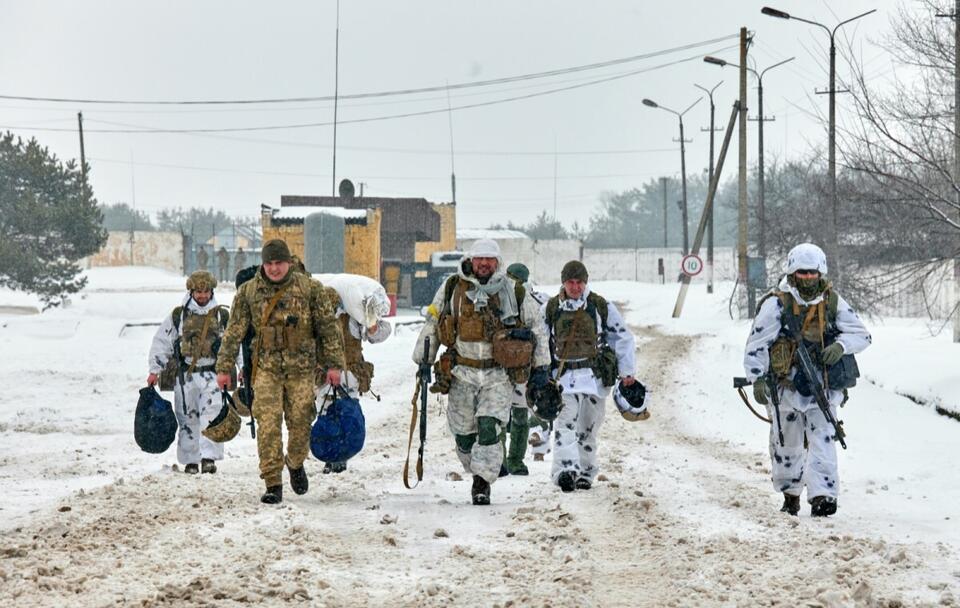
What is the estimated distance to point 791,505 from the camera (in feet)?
24.9

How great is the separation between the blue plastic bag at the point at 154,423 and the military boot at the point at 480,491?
313cm

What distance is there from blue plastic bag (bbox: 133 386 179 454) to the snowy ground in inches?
11.0

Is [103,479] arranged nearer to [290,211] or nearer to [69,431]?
[69,431]

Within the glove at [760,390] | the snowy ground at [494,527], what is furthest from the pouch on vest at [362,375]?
the glove at [760,390]

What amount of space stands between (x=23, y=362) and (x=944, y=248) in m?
15.3

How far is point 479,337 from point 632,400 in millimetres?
1622

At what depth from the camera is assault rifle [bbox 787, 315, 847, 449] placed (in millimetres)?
7500

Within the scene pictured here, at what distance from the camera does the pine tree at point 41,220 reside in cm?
3203

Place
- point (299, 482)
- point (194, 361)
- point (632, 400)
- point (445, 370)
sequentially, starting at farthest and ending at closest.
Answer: point (194, 361), point (632, 400), point (445, 370), point (299, 482)

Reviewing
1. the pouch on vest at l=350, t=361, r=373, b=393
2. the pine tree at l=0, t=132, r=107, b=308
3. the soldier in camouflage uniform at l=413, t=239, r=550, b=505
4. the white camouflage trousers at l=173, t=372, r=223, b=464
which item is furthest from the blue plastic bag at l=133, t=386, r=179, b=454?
the pine tree at l=0, t=132, r=107, b=308

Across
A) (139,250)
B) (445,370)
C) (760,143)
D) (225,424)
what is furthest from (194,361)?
(139,250)

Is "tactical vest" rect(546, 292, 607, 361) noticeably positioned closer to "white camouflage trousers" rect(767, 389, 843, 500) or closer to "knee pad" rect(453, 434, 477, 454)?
"knee pad" rect(453, 434, 477, 454)

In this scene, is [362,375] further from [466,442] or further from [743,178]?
[743,178]

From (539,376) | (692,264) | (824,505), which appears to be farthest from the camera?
(692,264)
